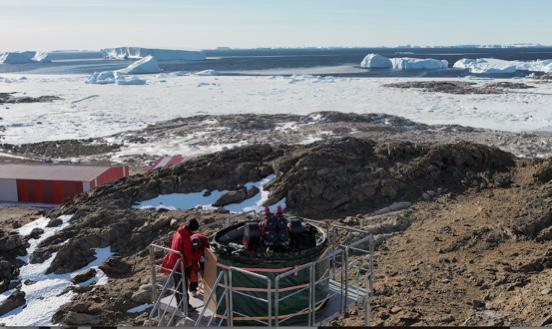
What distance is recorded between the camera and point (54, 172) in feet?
77.6

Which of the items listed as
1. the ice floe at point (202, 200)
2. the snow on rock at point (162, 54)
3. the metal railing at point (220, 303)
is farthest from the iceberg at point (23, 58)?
the metal railing at point (220, 303)

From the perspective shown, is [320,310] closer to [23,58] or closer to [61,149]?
[61,149]

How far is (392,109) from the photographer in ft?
149

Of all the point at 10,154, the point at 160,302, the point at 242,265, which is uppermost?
the point at 242,265

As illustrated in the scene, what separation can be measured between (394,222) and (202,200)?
6.30 metres

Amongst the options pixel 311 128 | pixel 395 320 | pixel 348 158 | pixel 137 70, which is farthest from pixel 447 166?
pixel 137 70

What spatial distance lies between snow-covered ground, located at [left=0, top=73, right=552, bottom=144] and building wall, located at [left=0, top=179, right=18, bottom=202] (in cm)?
1519

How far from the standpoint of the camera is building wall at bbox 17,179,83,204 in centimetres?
2238

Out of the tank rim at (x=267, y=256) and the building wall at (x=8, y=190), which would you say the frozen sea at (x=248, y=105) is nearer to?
the building wall at (x=8, y=190)

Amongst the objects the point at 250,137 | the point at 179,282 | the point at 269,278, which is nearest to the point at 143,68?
the point at 250,137

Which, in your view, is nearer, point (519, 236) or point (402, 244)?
point (519, 236)

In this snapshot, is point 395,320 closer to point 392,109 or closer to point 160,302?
point 160,302

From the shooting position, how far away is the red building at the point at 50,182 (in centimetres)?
2238

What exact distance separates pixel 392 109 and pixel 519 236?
35094 millimetres
